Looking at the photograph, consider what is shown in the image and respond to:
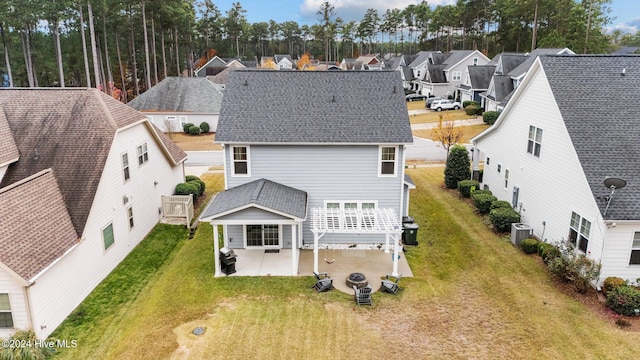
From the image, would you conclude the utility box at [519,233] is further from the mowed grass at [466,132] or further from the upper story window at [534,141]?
the mowed grass at [466,132]

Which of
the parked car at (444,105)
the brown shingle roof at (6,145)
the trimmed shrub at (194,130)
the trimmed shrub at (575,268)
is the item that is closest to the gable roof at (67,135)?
the brown shingle roof at (6,145)

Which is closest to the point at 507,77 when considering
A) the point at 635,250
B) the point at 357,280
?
the point at 635,250

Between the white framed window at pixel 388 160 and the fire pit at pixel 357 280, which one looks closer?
the fire pit at pixel 357 280

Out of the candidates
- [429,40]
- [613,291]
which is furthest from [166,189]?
[429,40]

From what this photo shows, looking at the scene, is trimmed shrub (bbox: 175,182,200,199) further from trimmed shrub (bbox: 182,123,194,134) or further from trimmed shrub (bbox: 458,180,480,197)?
trimmed shrub (bbox: 182,123,194,134)

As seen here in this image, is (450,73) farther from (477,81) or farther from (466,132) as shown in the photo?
(466,132)
